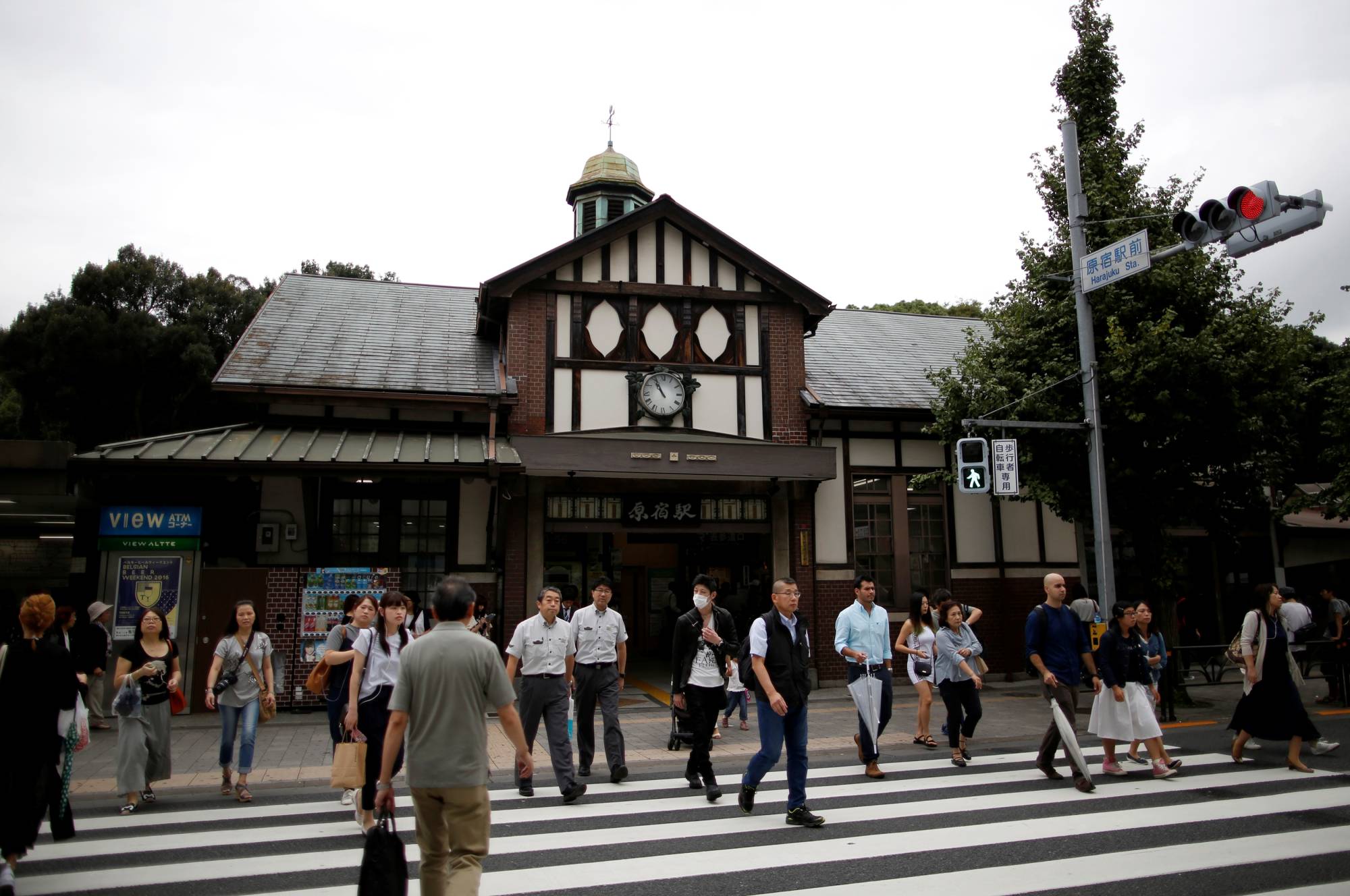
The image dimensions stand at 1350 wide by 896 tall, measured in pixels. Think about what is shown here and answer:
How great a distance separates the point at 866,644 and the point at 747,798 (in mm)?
2287

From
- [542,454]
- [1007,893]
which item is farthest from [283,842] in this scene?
[542,454]

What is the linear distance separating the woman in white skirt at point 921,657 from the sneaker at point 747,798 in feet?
11.7

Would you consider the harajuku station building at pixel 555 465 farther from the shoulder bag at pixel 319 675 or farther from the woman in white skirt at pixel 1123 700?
A: the woman in white skirt at pixel 1123 700

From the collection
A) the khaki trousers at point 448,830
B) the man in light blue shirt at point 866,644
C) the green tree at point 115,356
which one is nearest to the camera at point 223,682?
the khaki trousers at point 448,830

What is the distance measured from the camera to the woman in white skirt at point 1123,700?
8.53 meters

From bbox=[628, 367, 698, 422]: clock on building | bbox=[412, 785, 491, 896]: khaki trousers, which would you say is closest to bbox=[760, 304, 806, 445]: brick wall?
bbox=[628, 367, 698, 422]: clock on building

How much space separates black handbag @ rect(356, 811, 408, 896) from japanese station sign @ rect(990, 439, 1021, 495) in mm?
10544

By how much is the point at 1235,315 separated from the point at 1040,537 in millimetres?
6360

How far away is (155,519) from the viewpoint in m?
13.4

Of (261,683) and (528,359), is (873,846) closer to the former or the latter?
(261,683)

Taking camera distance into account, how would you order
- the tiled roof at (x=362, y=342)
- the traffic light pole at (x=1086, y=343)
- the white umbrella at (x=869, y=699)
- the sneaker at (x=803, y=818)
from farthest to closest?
the tiled roof at (x=362, y=342)
the traffic light pole at (x=1086, y=343)
the white umbrella at (x=869, y=699)
the sneaker at (x=803, y=818)

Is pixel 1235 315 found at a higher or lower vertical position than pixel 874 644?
higher

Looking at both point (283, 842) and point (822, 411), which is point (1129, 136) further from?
point (283, 842)

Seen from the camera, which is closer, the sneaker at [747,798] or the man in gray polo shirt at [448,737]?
the man in gray polo shirt at [448,737]
